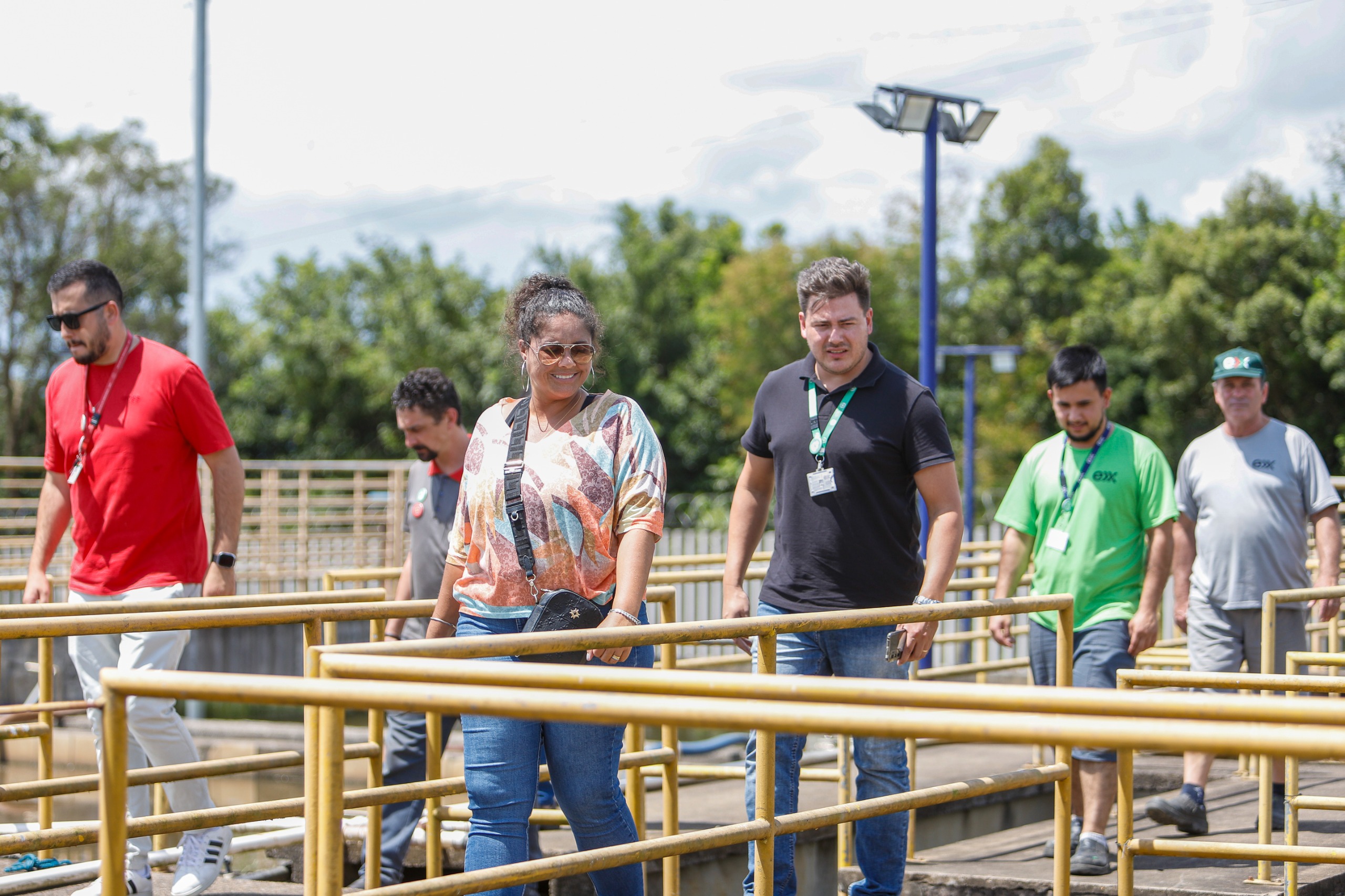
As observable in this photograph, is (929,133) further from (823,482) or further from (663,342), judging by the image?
(663,342)

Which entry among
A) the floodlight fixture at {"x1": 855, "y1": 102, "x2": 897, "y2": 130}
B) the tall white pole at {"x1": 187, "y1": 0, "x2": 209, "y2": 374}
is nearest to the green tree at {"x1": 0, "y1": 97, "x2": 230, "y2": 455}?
the tall white pole at {"x1": 187, "y1": 0, "x2": 209, "y2": 374}

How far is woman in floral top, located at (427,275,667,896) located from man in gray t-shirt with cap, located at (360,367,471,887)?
179 cm

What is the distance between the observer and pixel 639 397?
130 feet

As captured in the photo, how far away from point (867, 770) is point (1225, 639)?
2.56 metres

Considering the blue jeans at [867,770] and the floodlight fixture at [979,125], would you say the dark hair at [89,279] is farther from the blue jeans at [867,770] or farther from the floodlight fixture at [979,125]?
the floodlight fixture at [979,125]

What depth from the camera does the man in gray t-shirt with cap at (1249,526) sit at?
5.78 metres

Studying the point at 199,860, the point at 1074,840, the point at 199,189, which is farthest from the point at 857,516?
the point at 199,189

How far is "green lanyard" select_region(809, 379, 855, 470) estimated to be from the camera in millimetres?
4297

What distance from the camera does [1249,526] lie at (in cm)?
584

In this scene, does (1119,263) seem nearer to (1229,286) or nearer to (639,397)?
(1229,286)

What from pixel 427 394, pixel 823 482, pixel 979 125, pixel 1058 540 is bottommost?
pixel 1058 540

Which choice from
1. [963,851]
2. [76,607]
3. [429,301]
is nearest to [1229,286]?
[429,301]

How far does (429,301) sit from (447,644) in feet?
127

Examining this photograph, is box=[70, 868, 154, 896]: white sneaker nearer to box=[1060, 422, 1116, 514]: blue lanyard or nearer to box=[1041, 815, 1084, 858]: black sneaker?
box=[1041, 815, 1084, 858]: black sneaker
